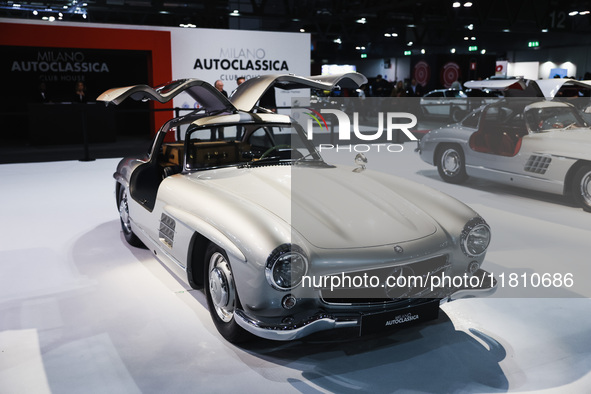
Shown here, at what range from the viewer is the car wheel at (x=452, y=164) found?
8.15 meters

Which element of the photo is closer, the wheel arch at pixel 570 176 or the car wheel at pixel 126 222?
the car wheel at pixel 126 222

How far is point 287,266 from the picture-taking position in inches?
113

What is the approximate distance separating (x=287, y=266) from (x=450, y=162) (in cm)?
603

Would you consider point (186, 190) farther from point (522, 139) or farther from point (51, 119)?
point (51, 119)

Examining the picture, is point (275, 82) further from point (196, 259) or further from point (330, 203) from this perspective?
point (196, 259)

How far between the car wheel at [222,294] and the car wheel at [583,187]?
499 centimetres

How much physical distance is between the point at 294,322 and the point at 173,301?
143 cm

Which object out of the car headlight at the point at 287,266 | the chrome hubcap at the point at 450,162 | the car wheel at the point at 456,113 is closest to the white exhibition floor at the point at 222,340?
the car headlight at the point at 287,266

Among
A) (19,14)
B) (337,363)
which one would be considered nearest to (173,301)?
(337,363)

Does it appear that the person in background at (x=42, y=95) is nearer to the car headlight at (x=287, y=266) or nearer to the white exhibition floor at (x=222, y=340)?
the white exhibition floor at (x=222, y=340)

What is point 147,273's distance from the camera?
456 cm

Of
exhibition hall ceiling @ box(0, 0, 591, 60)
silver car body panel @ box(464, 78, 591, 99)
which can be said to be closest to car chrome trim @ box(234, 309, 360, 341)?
silver car body panel @ box(464, 78, 591, 99)

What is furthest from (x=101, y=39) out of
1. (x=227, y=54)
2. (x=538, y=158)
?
(x=538, y=158)

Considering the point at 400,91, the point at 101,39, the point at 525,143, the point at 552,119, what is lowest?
the point at 525,143
